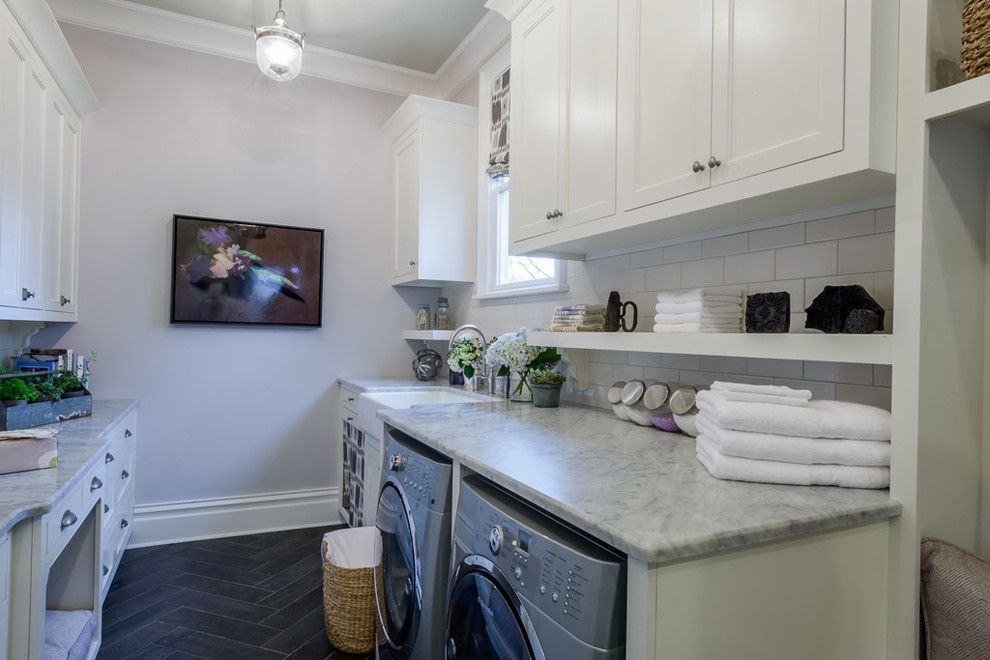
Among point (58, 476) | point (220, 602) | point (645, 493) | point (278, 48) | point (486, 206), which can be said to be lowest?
point (220, 602)

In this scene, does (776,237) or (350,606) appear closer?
(776,237)

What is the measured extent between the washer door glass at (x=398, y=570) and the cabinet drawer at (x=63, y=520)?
926 mm

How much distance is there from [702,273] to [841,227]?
48 centimetres

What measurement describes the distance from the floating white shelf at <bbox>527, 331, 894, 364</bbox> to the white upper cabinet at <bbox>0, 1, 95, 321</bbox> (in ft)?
7.27

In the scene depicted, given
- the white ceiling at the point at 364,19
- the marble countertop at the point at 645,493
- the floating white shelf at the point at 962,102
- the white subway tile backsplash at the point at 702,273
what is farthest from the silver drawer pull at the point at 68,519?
the white ceiling at the point at 364,19

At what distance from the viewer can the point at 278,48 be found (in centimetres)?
278

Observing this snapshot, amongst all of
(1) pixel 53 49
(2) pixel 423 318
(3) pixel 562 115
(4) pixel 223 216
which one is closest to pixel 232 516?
(2) pixel 423 318

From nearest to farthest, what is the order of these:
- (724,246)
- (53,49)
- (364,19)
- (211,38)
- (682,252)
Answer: (724,246) → (682,252) → (53,49) → (364,19) → (211,38)

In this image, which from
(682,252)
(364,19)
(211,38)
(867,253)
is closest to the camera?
(867,253)

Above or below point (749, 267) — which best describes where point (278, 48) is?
above

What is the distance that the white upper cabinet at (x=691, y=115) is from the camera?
43.4 inches

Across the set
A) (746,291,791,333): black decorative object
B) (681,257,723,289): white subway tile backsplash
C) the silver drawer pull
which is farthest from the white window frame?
the silver drawer pull

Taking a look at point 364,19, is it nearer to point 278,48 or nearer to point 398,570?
point 278,48

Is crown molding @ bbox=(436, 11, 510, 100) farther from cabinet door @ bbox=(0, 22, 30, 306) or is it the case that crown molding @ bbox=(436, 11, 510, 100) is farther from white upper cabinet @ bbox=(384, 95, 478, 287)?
cabinet door @ bbox=(0, 22, 30, 306)
